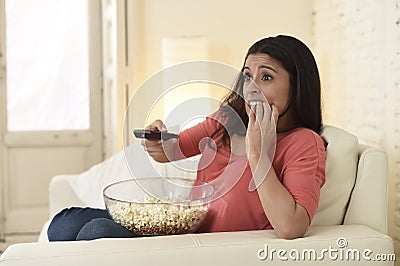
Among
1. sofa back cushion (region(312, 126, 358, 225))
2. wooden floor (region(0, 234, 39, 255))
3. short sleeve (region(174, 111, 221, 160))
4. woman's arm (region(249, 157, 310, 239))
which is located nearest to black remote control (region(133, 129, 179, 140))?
short sleeve (region(174, 111, 221, 160))

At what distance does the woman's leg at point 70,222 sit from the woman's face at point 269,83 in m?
0.67

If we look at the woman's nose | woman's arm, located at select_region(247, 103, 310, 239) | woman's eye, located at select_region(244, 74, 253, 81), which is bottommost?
woman's arm, located at select_region(247, 103, 310, 239)

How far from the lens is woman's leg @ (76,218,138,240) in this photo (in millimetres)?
1979

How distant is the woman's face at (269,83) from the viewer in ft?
6.68

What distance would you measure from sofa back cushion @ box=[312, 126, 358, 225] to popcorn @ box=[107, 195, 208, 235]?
394mm

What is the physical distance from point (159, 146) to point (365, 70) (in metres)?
1.38

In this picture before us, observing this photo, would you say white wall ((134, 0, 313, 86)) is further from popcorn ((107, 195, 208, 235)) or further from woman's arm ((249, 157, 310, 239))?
woman's arm ((249, 157, 310, 239))

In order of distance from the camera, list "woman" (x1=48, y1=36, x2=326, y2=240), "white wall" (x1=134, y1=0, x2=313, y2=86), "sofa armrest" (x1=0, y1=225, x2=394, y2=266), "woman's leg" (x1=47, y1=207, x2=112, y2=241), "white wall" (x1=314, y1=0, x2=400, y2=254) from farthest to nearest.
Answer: "white wall" (x1=134, y1=0, x2=313, y2=86) → "white wall" (x1=314, y1=0, x2=400, y2=254) → "woman's leg" (x1=47, y1=207, x2=112, y2=241) → "woman" (x1=48, y1=36, x2=326, y2=240) → "sofa armrest" (x1=0, y1=225, x2=394, y2=266)

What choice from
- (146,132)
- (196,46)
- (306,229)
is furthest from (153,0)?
(306,229)

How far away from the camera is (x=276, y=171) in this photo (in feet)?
6.66

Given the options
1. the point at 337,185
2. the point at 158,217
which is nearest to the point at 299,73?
the point at 337,185

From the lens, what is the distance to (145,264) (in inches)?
70.2

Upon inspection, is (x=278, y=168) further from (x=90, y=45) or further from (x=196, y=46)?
(x=90, y=45)

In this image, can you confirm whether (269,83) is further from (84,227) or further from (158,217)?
(84,227)
